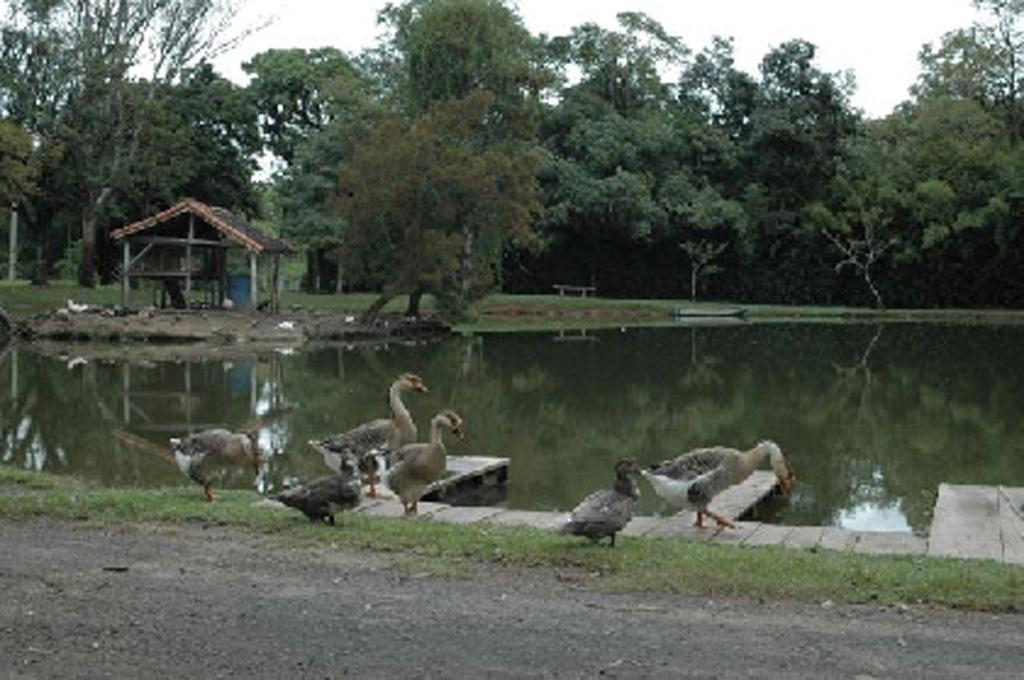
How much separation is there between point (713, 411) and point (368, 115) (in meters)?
36.5

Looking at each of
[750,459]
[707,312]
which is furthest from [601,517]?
[707,312]

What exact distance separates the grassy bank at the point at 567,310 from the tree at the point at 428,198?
17.9 feet

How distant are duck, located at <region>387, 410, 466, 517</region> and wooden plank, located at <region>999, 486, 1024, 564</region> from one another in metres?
4.92

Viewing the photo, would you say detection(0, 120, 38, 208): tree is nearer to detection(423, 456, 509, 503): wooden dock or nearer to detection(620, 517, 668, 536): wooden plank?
detection(423, 456, 509, 503): wooden dock

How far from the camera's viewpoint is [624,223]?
62.8 metres

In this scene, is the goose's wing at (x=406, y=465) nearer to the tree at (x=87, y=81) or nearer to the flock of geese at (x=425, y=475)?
the flock of geese at (x=425, y=475)

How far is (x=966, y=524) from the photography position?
453 inches

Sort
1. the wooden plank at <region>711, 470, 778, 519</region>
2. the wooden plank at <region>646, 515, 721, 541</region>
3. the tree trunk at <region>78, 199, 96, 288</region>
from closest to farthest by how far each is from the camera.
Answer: the wooden plank at <region>646, 515, 721, 541</region> → the wooden plank at <region>711, 470, 778, 519</region> → the tree trunk at <region>78, 199, 96, 288</region>

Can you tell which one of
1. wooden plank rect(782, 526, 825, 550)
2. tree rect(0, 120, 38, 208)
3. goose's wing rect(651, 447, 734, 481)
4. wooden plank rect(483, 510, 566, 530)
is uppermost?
tree rect(0, 120, 38, 208)

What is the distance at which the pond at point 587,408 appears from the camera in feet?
53.9

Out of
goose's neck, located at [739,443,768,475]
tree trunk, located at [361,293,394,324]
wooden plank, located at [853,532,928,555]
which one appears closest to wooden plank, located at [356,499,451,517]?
goose's neck, located at [739,443,768,475]

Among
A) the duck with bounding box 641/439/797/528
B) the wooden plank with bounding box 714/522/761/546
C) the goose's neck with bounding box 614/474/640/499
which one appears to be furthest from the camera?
the duck with bounding box 641/439/797/528

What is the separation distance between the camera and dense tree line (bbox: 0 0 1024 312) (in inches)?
1811

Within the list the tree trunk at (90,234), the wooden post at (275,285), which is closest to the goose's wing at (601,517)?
the wooden post at (275,285)
